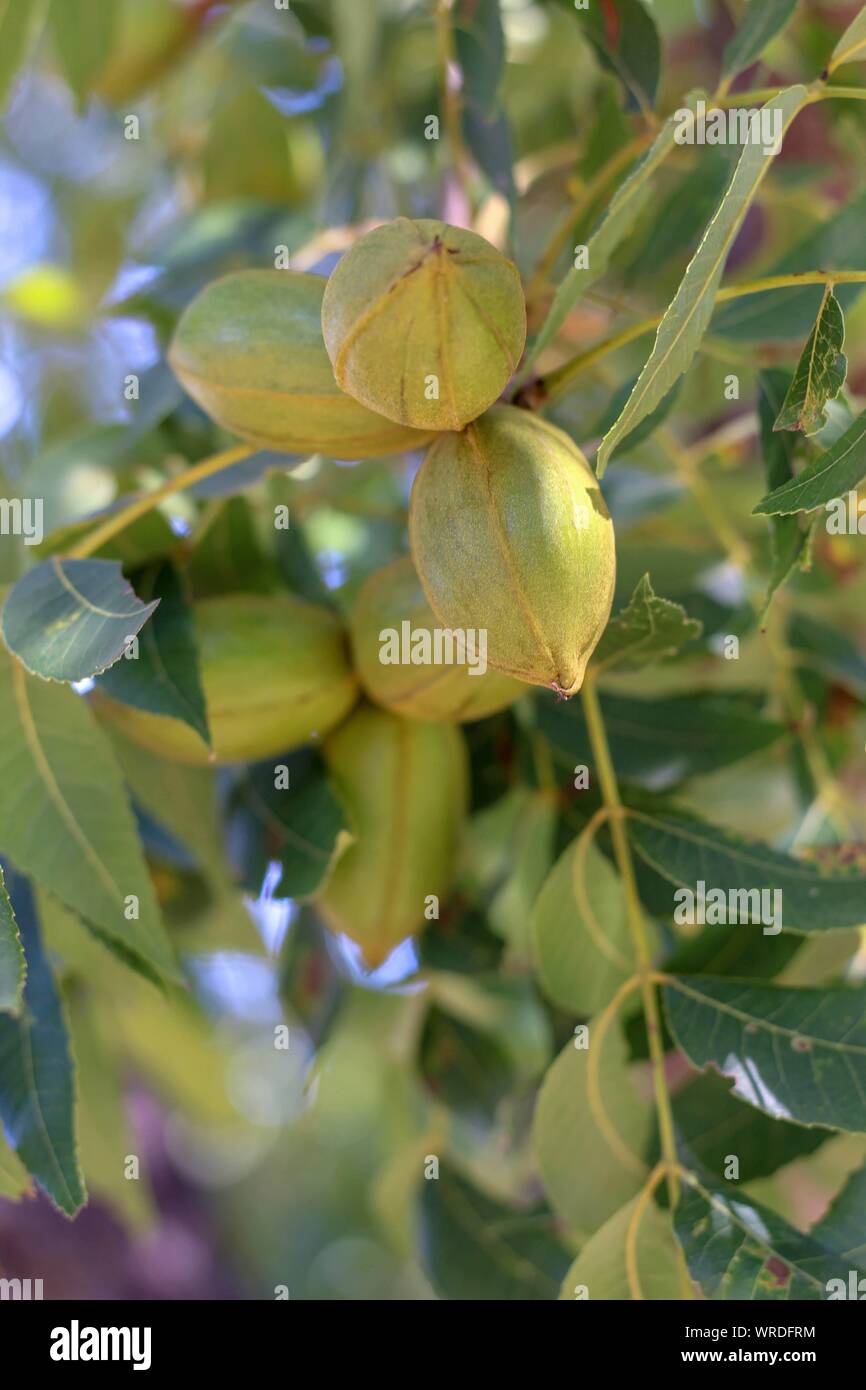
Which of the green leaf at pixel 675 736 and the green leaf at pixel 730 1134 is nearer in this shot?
the green leaf at pixel 730 1134

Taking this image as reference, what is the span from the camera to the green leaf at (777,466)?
3.50 ft

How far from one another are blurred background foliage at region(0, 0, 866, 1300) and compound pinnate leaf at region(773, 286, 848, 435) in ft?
0.55

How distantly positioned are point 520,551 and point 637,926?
47 cm

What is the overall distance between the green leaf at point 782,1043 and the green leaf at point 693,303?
1.75 feet

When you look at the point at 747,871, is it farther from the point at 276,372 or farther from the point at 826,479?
the point at 276,372

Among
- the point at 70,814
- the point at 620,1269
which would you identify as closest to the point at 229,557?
the point at 70,814

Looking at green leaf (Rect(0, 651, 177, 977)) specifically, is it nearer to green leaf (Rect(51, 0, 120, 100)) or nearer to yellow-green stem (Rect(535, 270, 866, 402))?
yellow-green stem (Rect(535, 270, 866, 402))

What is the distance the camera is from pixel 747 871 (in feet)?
4.06

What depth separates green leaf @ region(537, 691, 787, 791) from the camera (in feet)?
4.89

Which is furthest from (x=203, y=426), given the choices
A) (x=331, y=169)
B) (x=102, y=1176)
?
(x=102, y=1176)

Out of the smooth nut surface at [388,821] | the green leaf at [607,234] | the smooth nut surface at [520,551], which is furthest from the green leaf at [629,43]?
the smooth nut surface at [388,821]

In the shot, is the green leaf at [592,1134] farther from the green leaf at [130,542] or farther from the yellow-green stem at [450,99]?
the yellow-green stem at [450,99]

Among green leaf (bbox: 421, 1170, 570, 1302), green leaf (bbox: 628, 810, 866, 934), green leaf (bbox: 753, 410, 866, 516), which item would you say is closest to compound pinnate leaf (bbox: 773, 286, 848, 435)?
green leaf (bbox: 753, 410, 866, 516)

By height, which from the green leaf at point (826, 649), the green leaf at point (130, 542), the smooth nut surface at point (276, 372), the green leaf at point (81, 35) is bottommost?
the green leaf at point (826, 649)
